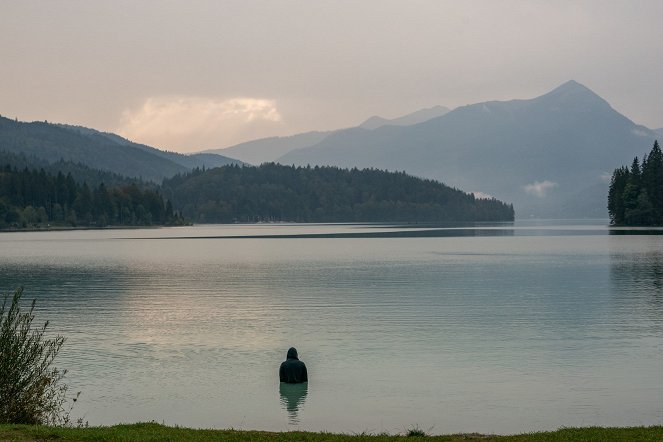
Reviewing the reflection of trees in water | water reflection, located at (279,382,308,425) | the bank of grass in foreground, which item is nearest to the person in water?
water reflection, located at (279,382,308,425)

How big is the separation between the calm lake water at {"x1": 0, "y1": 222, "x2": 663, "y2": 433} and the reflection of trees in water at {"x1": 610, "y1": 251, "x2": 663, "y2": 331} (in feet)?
0.97

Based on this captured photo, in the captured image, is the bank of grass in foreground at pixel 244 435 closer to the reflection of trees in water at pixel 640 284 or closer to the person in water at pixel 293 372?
the person in water at pixel 293 372

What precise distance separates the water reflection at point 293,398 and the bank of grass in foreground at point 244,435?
5.74 m

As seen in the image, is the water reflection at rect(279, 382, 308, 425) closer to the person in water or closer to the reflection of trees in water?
the person in water

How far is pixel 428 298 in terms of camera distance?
7300 centimetres

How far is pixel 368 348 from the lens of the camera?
46500mm

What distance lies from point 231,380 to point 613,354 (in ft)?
67.3

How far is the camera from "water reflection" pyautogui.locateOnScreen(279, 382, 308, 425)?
1267 inches

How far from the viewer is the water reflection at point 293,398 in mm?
32188

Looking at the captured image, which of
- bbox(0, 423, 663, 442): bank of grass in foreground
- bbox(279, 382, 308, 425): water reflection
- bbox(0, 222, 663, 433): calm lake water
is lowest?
bbox(279, 382, 308, 425): water reflection

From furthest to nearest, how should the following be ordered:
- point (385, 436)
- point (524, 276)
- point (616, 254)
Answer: point (616, 254)
point (524, 276)
point (385, 436)

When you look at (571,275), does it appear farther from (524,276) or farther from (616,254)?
(616,254)

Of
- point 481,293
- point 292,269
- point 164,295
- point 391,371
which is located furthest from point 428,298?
point 292,269

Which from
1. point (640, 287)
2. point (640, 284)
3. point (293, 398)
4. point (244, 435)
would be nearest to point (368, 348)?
point (293, 398)
